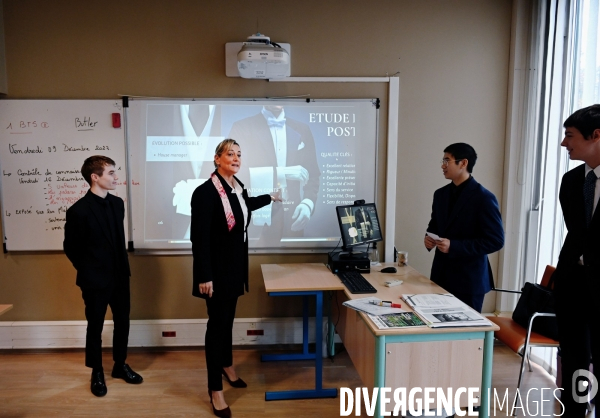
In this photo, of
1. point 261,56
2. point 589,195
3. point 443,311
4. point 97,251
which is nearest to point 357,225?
point 443,311

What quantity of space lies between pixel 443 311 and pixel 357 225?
1034 millimetres

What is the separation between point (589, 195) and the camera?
190 cm

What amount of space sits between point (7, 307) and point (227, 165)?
135 centimetres

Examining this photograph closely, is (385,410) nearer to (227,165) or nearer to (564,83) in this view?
(227,165)

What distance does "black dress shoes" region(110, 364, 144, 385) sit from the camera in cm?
291

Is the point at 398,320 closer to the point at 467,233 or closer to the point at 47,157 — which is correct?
the point at 467,233

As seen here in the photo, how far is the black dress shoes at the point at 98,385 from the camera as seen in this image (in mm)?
2744

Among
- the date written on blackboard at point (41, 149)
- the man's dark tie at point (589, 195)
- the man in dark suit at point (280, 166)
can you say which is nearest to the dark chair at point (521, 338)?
the man's dark tie at point (589, 195)

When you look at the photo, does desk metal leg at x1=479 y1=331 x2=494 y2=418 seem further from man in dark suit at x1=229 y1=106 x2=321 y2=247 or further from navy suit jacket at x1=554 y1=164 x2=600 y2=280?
man in dark suit at x1=229 y1=106 x2=321 y2=247

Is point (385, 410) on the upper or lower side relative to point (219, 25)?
lower

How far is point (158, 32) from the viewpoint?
10.7 feet

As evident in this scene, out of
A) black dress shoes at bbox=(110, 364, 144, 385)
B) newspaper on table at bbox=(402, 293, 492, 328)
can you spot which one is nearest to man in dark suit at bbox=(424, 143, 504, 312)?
newspaper on table at bbox=(402, 293, 492, 328)

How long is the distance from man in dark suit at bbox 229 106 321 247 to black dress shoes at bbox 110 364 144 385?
1.30 m

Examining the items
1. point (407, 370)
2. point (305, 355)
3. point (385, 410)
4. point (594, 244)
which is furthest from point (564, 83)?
point (305, 355)
